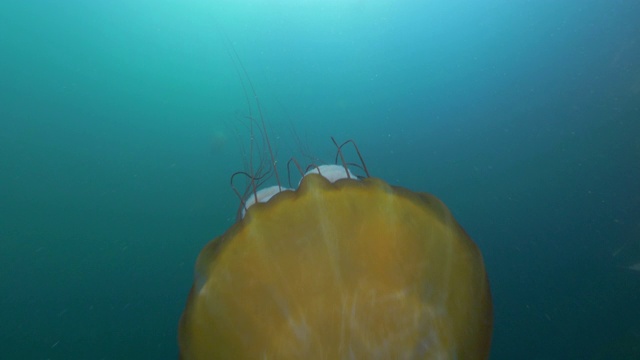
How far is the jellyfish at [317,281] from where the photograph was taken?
5.61ft

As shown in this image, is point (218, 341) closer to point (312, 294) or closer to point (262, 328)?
point (262, 328)

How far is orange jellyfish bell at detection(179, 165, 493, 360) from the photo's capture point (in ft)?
5.61

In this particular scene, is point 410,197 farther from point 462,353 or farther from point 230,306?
point 230,306

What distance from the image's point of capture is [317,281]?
1726 mm

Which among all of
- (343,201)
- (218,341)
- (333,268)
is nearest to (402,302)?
(333,268)

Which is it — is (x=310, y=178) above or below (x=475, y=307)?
above

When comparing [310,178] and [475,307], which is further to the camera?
[475,307]

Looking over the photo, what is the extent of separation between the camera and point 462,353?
1882 millimetres

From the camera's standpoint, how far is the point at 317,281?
1.73 metres

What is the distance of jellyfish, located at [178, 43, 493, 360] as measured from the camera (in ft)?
5.61

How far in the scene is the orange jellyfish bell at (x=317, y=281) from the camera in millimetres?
1711

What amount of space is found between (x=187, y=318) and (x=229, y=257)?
0.30 meters

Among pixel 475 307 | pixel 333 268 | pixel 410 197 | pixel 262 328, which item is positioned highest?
pixel 410 197

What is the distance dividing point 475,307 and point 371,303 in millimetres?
503
